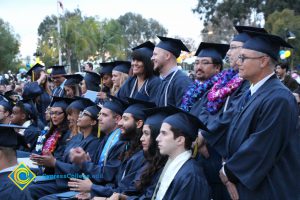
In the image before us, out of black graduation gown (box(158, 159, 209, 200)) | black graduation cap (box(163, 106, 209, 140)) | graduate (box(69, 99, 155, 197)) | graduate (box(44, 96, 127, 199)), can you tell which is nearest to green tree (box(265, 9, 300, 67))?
graduate (box(44, 96, 127, 199))

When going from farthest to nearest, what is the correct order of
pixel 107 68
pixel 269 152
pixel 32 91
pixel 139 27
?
pixel 139 27, pixel 32 91, pixel 107 68, pixel 269 152

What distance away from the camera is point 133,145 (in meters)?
5.32

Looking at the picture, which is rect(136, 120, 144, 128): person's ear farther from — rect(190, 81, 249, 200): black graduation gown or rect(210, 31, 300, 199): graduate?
rect(210, 31, 300, 199): graduate

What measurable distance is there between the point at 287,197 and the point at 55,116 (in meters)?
4.47

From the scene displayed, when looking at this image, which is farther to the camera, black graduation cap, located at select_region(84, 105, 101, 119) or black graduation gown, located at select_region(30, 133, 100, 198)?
black graduation cap, located at select_region(84, 105, 101, 119)

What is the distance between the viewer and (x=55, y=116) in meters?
7.44

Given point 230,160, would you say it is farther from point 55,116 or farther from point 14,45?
point 14,45

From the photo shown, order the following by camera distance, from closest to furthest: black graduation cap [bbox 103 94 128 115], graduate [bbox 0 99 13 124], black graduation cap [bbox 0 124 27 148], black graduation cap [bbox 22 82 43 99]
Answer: black graduation cap [bbox 0 124 27 148], black graduation cap [bbox 103 94 128 115], graduate [bbox 0 99 13 124], black graduation cap [bbox 22 82 43 99]

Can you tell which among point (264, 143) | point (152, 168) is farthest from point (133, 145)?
point (264, 143)

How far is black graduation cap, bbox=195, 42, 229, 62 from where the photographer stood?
18.3ft

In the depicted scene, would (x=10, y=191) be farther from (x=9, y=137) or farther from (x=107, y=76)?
(x=107, y=76)

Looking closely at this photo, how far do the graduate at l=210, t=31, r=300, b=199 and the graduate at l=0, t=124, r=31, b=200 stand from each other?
1785 millimetres

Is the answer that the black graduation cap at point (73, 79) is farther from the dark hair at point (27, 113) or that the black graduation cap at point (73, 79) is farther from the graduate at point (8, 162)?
the graduate at point (8, 162)

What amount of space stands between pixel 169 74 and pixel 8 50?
177 ft
